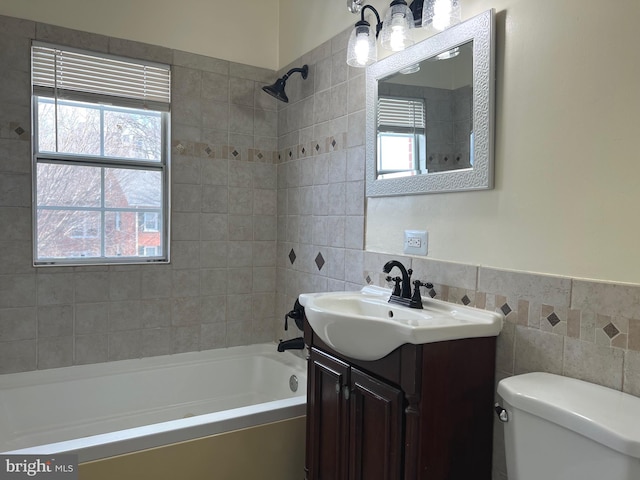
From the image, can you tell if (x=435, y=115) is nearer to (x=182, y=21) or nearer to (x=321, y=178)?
(x=321, y=178)

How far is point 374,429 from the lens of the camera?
5.07ft

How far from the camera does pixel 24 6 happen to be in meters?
2.39

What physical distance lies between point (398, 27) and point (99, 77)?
5.71 ft

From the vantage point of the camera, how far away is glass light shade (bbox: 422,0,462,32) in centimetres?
166

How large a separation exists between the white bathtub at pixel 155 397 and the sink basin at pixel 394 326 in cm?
69

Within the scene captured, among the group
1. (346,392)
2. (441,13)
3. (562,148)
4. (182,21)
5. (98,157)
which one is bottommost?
(346,392)

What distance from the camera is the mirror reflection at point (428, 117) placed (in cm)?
169

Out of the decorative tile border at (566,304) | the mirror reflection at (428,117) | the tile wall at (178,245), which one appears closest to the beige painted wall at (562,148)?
the decorative tile border at (566,304)

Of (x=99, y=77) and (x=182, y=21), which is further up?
(x=182, y=21)

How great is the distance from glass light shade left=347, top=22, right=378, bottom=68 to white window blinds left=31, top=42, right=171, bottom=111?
1284mm

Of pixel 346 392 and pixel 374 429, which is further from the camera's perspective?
pixel 346 392

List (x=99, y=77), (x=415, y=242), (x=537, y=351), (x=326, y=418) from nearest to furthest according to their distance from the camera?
1. (x=537, y=351)
2. (x=326, y=418)
3. (x=415, y=242)
4. (x=99, y=77)

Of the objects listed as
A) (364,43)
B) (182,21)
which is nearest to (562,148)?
(364,43)

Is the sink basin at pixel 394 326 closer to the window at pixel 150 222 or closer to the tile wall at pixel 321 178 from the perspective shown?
the tile wall at pixel 321 178
